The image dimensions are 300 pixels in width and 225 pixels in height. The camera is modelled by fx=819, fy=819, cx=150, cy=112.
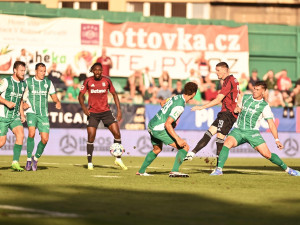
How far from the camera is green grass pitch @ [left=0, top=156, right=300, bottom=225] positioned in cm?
784

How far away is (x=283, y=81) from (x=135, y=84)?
18.5ft

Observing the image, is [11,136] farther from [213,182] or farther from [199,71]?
[213,182]

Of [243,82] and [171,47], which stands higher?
[171,47]

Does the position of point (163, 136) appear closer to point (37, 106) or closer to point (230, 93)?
point (230, 93)

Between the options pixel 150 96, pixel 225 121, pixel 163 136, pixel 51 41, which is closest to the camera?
pixel 163 136

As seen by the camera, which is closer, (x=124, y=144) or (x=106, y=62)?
(x=124, y=144)

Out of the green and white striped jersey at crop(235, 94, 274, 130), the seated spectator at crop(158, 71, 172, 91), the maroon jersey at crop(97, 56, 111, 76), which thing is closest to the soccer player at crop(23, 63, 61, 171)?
the green and white striped jersey at crop(235, 94, 274, 130)

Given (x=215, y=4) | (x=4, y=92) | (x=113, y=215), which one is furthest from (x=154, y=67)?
(x=113, y=215)

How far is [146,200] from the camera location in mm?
9625

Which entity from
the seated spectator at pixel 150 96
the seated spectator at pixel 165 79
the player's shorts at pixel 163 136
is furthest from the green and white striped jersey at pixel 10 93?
the seated spectator at pixel 165 79

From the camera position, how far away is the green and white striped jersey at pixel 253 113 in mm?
14320

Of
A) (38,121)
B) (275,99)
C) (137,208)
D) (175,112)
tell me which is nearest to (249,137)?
(175,112)

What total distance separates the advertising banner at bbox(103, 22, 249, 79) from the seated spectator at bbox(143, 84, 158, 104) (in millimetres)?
2376

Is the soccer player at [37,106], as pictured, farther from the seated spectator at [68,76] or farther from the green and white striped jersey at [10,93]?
the seated spectator at [68,76]
